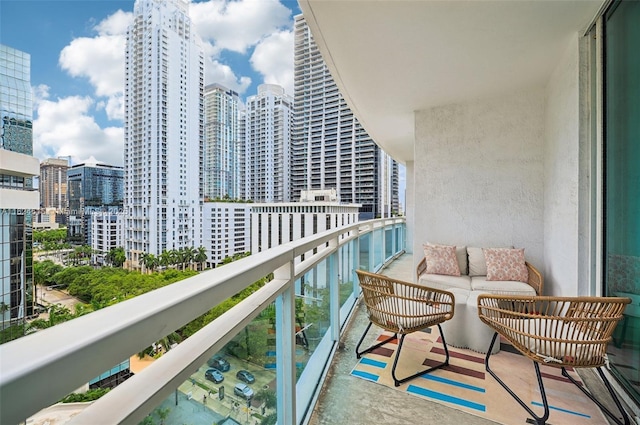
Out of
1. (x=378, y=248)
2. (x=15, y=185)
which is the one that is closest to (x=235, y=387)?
(x=15, y=185)

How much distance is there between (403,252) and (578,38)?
5.99 metres

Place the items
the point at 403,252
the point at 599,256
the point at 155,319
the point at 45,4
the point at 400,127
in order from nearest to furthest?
the point at 155,319, the point at 599,256, the point at 45,4, the point at 400,127, the point at 403,252

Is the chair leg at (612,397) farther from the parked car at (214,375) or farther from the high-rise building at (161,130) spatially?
the high-rise building at (161,130)

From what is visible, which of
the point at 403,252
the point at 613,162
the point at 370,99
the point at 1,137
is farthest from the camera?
the point at 403,252

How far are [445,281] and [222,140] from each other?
15842mm

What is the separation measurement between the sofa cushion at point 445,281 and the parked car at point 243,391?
292cm

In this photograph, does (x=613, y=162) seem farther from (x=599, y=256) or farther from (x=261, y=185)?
(x=261, y=185)

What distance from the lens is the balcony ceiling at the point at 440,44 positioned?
243 centimetres

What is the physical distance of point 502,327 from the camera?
2031 mm

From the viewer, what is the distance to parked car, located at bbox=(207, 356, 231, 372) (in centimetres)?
83

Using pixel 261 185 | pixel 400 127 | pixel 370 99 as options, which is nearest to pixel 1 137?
pixel 370 99

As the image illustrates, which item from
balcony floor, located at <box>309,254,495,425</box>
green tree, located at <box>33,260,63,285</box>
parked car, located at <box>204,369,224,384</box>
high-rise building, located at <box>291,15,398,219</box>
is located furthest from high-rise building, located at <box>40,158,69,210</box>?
high-rise building, located at <box>291,15,398,219</box>

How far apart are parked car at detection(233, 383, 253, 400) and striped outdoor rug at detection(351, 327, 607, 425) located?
139 cm

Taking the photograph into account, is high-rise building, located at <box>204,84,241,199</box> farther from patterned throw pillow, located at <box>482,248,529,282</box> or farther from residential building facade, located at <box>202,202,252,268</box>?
patterned throw pillow, located at <box>482,248,529,282</box>
